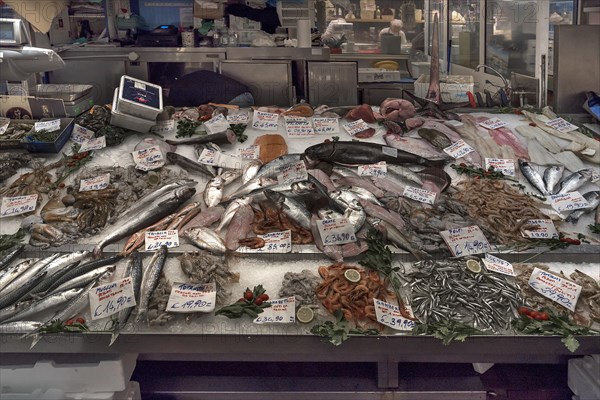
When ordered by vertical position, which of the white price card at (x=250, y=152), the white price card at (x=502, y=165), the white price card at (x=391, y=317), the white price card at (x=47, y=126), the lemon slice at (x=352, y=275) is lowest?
the white price card at (x=391, y=317)

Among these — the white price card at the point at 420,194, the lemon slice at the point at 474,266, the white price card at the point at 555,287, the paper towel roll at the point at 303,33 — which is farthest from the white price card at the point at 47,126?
the paper towel roll at the point at 303,33

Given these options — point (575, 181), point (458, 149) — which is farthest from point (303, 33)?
point (575, 181)

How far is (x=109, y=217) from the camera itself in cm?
289

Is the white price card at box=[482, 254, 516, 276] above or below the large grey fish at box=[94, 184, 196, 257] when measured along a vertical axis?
below

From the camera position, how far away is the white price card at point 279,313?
2.18 meters

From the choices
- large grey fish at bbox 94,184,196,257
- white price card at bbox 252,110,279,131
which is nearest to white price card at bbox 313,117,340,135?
white price card at bbox 252,110,279,131

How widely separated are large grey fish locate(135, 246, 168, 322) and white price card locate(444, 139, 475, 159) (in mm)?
1735

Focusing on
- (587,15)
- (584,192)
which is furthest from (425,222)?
(587,15)

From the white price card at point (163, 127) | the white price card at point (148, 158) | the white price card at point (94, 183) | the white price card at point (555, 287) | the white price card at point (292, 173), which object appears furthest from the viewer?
the white price card at point (163, 127)

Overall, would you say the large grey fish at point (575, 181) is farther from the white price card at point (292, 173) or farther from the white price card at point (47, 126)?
the white price card at point (47, 126)

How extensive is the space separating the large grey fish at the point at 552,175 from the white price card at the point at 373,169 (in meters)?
0.87

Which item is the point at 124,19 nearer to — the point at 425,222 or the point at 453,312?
the point at 425,222

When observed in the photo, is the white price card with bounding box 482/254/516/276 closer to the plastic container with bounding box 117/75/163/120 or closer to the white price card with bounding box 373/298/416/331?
the white price card with bounding box 373/298/416/331

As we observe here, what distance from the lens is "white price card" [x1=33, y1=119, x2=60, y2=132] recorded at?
3501 millimetres
